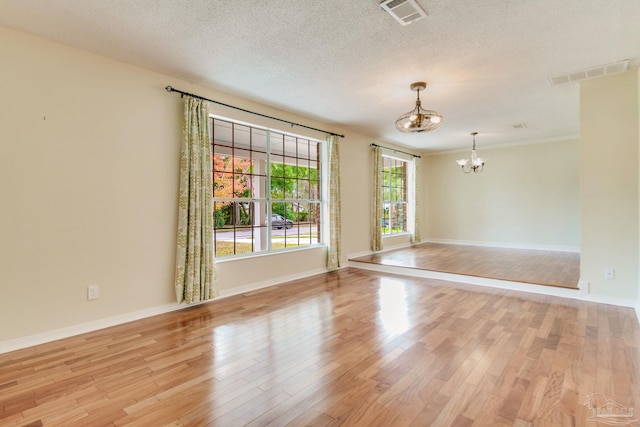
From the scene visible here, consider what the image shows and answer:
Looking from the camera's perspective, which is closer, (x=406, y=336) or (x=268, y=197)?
(x=406, y=336)

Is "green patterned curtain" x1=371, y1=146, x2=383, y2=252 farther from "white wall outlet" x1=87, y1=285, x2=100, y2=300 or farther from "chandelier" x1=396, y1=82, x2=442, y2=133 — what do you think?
"white wall outlet" x1=87, y1=285, x2=100, y2=300

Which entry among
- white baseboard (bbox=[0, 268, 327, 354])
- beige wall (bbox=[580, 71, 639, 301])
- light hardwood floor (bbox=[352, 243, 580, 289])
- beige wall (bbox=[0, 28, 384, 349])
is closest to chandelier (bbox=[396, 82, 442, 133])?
beige wall (bbox=[580, 71, 639, 301])

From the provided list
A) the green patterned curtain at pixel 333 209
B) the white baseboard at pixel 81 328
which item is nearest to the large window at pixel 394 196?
the green patterned curtain at pixel 333 209

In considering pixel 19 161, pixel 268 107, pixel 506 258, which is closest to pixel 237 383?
pixel 19 161

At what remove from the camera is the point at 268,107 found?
4.70m

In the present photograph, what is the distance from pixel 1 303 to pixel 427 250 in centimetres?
706

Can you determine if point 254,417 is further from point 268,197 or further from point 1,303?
point 268,197

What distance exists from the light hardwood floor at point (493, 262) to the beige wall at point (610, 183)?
0.49 metres

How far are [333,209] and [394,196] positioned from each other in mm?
2966

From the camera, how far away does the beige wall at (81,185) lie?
2.65 metres

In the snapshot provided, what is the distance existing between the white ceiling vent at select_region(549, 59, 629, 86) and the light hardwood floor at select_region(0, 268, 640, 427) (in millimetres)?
2630

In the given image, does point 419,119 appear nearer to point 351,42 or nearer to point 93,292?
point 351,42

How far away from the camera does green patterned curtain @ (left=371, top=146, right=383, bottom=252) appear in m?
6.73

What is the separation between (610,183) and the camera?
141 inches
